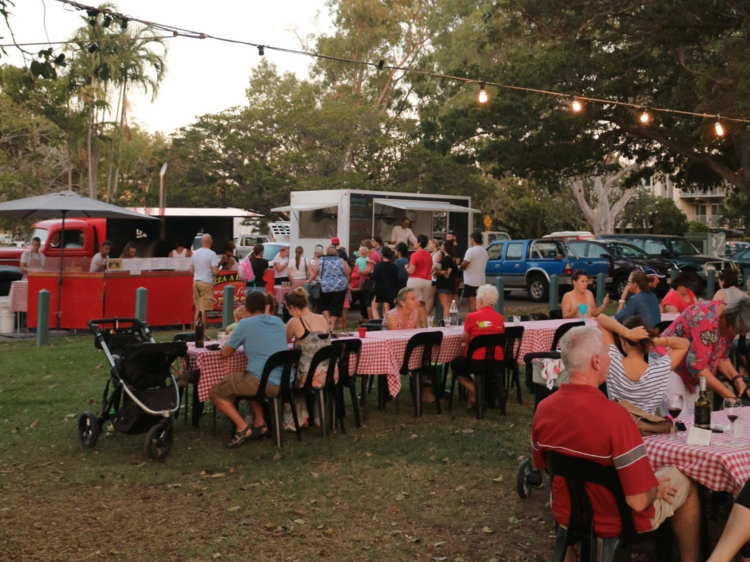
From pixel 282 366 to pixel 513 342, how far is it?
2.67 meters

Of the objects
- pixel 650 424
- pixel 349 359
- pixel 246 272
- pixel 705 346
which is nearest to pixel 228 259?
pixel 246 272

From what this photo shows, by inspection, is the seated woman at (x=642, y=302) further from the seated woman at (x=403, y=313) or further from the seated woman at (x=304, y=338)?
the seated woman at (x=304, y=338)

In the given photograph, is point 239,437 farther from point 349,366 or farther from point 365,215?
point 365,215

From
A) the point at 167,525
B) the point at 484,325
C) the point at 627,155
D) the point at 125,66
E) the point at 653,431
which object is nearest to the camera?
the point at 653,431

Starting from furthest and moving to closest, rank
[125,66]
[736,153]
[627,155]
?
1. [125,66]
2. [627,155]
3. [736,153]

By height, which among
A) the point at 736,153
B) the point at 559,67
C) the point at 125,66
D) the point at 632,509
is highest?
the point at 125,66

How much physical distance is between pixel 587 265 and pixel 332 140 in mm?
→ 20114

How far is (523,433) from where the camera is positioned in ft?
26.7

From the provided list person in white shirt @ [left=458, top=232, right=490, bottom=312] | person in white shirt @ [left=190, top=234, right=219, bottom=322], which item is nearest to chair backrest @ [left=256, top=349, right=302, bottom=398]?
person in white shirt @ [left=190, top=234, right=219, bottom=322]

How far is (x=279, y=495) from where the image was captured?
247 inches

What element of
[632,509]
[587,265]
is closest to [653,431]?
[632,509]

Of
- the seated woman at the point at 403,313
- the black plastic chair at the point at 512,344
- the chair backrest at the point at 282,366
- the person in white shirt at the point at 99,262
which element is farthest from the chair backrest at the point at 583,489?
the person in white shirt at the point at 99,262

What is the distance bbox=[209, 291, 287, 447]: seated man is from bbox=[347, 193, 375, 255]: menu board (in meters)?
14.4

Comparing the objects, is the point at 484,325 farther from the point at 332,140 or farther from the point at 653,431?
the point at 332,140
